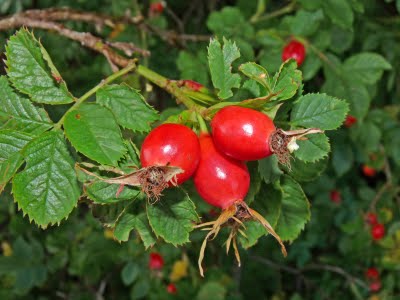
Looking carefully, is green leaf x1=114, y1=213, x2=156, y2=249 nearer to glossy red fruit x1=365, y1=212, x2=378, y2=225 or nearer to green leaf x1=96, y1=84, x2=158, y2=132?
green leaf x1=96, y1=84, x2=158, y2=132

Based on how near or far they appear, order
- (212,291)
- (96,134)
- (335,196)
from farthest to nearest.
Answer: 1. (335,196)
2. (212,291)
3. (96,134)

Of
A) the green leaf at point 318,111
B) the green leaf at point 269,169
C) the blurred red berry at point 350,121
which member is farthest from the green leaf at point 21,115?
the blurred red berry at point 350,121

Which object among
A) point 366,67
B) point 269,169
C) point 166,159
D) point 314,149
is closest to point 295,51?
point 366,67

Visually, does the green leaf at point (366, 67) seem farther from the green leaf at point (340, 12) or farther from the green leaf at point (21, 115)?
the green leaf at point (21, 115)

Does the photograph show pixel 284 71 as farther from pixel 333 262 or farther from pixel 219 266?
pixel 333 262

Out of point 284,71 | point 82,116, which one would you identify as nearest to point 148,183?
point 82,116

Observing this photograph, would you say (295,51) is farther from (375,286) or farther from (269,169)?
(375,286)
